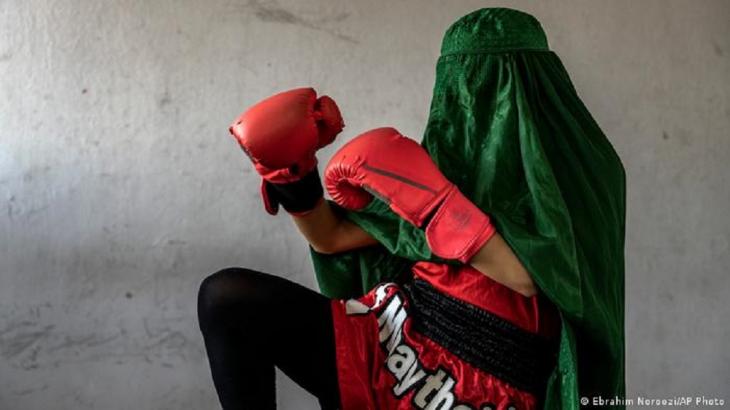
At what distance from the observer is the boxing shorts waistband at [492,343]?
3.34 ft

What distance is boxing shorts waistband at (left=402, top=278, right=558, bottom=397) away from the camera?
1018mm

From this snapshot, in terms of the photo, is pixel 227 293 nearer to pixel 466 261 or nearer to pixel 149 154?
pixel 466 261

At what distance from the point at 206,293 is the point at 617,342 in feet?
1.86

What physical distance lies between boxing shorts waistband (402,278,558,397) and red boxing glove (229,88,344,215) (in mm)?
277

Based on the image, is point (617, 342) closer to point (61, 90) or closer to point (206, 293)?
point (206, 293)

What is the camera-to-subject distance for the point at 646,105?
1.71 metres

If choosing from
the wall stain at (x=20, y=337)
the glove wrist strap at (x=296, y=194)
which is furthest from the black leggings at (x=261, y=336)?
the wall stain at (x=20, y=337)

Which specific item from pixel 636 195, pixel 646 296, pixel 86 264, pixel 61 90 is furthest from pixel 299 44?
pixel 646 296

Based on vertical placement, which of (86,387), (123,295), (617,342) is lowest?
(86,387)

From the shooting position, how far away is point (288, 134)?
1033 mm

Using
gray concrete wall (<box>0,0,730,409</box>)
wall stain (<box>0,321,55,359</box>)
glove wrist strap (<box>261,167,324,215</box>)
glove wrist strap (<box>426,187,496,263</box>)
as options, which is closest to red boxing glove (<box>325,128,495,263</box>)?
glove wrist strap (<box>426,187,496,263</box>)

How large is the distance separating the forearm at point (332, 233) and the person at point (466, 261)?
0.12 meters

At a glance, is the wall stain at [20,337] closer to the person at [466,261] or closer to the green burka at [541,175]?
the person at [466,261]

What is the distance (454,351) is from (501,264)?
157 millimetres
